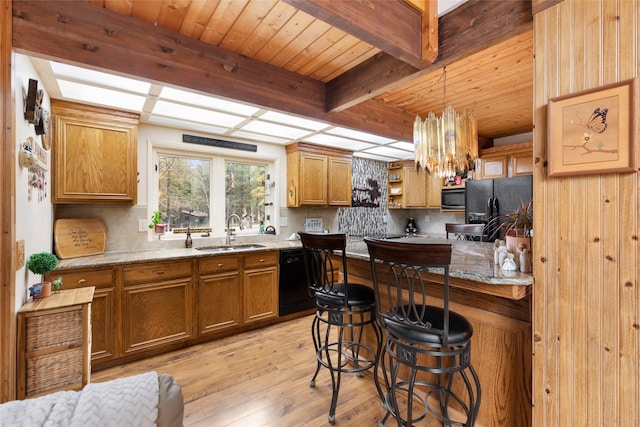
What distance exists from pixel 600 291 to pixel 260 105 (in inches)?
89.7

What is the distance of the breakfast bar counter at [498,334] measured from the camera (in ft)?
4.75

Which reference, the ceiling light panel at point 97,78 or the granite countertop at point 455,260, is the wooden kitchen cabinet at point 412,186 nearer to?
the granite countertop at point 455,260

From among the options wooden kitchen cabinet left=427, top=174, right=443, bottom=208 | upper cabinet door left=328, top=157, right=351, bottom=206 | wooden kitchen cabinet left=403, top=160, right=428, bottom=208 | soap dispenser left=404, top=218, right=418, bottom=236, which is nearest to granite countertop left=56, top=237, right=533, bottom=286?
upper cabinet door left=328, top=157, right=351, bottom=206

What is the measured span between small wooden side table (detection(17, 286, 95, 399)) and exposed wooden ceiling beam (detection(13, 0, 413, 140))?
1.46m

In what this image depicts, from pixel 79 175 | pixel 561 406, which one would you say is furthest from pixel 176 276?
pixel 561 406

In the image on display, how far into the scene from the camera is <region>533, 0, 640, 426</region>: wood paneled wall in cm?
114

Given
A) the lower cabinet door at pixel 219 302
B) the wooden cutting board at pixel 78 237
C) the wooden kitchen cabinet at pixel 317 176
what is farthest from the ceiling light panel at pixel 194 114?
the lower cabinet door at pixel 219 302

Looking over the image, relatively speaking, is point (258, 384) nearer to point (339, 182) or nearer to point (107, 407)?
point (107, 407)

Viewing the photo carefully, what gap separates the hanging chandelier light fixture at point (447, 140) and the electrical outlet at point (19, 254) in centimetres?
275

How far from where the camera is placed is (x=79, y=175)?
2500mm

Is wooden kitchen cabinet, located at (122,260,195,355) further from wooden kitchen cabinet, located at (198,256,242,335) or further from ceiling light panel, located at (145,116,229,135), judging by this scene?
ceiling light panel, located at (145,116,229,135)

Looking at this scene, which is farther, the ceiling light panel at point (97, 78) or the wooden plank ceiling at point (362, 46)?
the ceiling light panel at point (97, 78)

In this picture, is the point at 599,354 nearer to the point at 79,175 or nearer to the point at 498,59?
the point at 498,59

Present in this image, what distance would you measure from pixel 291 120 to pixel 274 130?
454 millimetres
